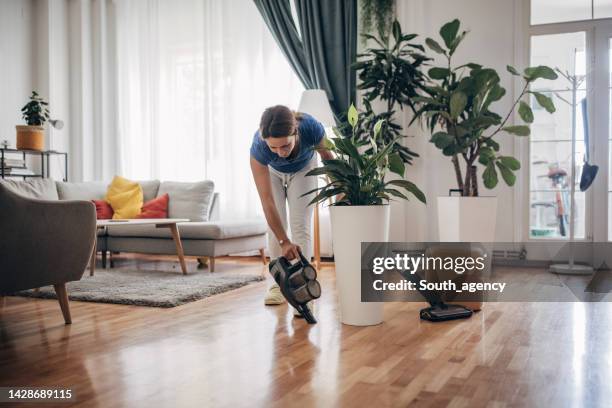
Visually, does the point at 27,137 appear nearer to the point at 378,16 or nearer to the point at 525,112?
the point at 378,16

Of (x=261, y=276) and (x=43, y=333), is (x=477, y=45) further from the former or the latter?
(x=43, y=333)

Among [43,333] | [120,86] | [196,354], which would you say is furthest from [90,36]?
[196,354]

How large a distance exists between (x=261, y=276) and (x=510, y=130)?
6.45 ft

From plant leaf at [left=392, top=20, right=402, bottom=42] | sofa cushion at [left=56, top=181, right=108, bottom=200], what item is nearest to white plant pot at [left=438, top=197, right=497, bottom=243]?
plant leaf at [left=392, top=20, right=402, bottom=42]

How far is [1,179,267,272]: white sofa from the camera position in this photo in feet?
14.4

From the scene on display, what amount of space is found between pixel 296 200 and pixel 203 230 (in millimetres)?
1678

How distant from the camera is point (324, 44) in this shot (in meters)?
5.10

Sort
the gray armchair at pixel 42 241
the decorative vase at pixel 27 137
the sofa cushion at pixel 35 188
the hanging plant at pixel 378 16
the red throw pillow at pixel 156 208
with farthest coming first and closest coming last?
the decorative vase at pixel 27 137 → the red throw pillow at pixel 156 208 → the hanging plant at pixel 378 16 → the sofa cushion at pixel 35 188 → the gray armchair at pixel 42 241

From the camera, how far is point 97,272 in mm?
4406

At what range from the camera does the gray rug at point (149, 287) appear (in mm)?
3254

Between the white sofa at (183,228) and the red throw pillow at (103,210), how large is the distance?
156 millimetres

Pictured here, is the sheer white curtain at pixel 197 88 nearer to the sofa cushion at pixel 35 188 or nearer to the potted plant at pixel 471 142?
the sofa cushion at pixel 35 188

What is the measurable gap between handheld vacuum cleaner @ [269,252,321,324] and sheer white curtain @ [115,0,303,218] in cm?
301

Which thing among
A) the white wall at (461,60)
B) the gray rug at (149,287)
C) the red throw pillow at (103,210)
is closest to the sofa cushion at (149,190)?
the red throw pillow at (103,210)
